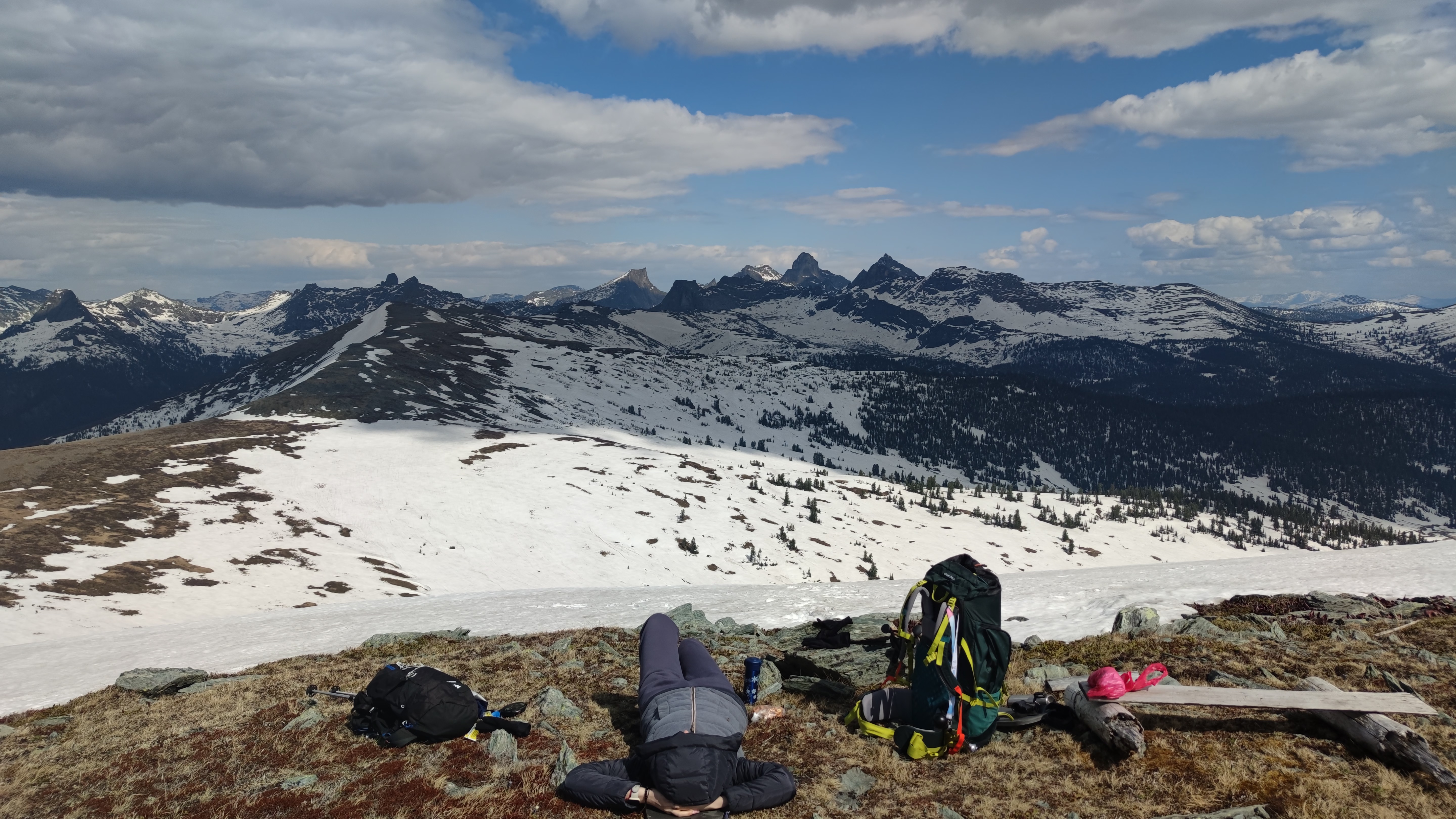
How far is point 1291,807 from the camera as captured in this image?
9.67 meters

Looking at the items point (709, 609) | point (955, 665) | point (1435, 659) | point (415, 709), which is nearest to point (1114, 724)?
point (955, 665)

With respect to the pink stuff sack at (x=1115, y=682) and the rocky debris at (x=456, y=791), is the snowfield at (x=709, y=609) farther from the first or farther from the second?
the rocky debris at (x=456, y=791)

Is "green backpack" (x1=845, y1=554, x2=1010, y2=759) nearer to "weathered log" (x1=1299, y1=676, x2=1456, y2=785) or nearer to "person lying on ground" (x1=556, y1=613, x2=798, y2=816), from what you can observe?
"person lying on ground" (x1=556, y1=613, x2=798, y2=816)

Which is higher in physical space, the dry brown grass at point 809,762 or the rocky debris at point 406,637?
the dry brown grass at point 809,762

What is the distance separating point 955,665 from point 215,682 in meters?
20.5

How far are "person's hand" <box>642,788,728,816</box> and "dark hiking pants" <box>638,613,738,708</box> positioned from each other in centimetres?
178

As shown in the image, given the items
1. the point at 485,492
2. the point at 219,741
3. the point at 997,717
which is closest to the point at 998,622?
the point at 997,717

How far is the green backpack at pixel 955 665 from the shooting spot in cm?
1237

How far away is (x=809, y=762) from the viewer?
12.6 m

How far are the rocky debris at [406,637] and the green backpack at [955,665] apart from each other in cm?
1789

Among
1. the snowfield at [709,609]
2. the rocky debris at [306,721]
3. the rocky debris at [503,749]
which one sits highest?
the rocky debris at [503,749]

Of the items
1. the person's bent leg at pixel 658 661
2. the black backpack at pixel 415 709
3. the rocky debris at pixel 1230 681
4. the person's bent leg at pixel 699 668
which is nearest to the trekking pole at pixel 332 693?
the black backpack at pixel 415 709

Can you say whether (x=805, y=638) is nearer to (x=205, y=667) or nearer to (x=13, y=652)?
(x=205, y=667)

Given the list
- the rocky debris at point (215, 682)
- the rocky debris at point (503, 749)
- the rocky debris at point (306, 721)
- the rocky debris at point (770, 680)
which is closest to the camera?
the rocky debris at point (503, 749)
